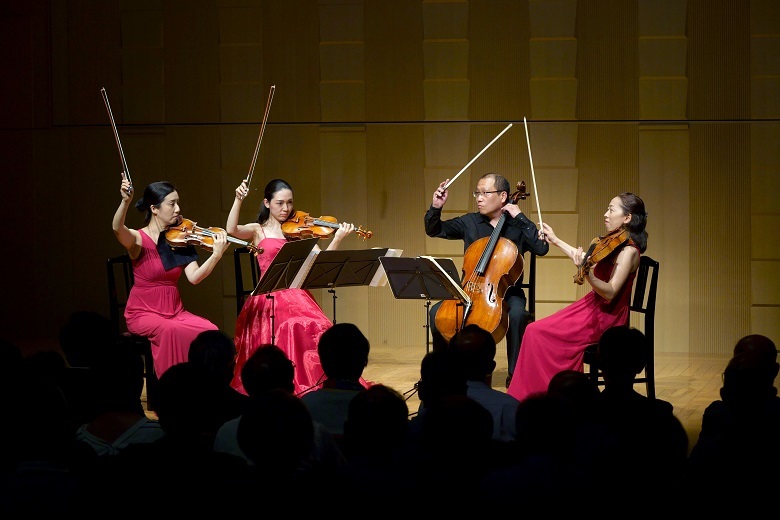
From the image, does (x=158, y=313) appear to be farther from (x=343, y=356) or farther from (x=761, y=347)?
(x=761, y=347)

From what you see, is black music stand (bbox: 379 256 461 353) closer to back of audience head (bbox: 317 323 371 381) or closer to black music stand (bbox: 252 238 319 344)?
black music stand (bbox: 252 238 319 344)

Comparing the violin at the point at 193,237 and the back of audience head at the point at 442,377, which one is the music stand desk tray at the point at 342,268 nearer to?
the violin at the point at 193,237

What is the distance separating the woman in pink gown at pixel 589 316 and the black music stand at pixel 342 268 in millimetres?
773

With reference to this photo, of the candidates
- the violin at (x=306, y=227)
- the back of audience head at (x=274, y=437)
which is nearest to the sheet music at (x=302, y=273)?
the violin at (x=306, y=227)

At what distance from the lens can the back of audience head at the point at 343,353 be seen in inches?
105

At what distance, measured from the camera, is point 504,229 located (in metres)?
4.71

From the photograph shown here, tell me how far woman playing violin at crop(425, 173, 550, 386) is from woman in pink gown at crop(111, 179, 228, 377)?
113cm

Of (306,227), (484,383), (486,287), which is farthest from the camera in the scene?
(306,227)

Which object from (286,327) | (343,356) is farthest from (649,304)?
(343,356)

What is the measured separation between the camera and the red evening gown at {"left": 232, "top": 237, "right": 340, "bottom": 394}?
4.37 meters

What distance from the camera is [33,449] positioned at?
191cm

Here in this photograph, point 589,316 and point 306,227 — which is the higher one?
point 306,227

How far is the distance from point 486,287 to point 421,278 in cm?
37

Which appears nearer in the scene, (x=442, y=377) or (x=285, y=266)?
(x=442, y=377)
